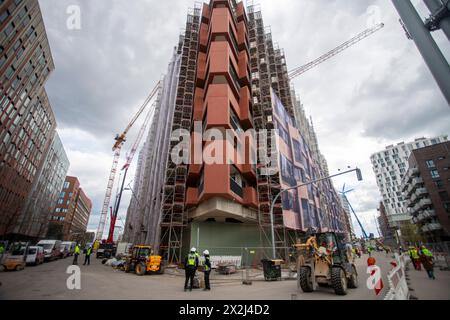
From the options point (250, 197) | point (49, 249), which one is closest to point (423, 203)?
point (250, 197)

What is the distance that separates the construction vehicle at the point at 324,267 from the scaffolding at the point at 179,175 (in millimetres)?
13692

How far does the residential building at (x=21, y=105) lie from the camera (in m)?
31.9

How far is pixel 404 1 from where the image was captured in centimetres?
621

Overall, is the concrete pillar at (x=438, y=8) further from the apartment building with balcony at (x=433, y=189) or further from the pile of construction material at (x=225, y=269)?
the apartment building with balcony at (x=433, y=189)

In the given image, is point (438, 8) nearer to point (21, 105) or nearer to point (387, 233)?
point (21, 105)

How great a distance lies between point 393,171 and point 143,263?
124 meters

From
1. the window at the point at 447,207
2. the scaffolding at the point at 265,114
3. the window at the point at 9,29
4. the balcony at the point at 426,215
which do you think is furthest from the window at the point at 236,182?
the balcony at the point at 426,215

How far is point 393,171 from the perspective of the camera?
101062mm

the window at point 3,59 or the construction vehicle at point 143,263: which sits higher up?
the window at point 3,59

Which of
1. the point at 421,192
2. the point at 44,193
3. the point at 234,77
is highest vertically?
the point at 234,77
